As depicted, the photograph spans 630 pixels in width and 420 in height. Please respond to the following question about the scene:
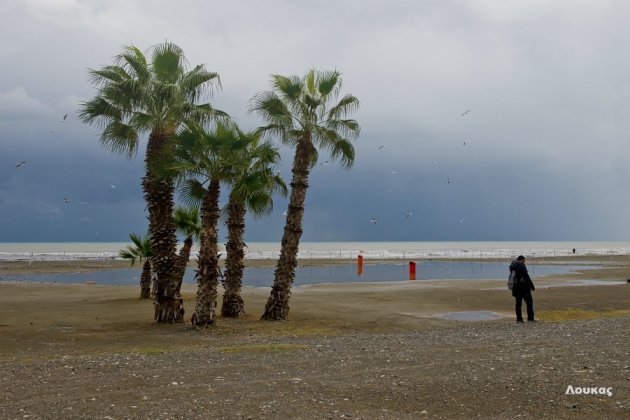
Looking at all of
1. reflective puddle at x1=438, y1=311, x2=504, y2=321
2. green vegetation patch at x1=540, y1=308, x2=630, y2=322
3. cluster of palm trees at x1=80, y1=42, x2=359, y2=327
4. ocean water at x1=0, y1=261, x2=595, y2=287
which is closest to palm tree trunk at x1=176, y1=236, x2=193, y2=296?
cluster of palm trees at x1=80, y1=42, x2=359, y2=327

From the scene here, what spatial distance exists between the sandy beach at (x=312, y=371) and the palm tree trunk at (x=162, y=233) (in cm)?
91

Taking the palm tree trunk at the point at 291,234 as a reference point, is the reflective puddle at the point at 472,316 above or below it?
below

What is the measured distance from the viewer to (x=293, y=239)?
2225 cm

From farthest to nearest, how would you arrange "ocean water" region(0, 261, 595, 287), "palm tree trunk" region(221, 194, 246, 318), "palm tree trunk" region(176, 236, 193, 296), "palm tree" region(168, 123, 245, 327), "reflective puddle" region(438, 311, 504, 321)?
"ocean water" region(0, 261, 595, 287)
"palm tree trunk" region(221, 194, 246, 318)
"reflective puddle" region(438, 311, 504, 321)
"palm tree trunk" region(176, 236, 193, 296)
"palm tree" region(168, 123, 245, 327)

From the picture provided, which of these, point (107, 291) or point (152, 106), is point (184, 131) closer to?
point (152, 106)

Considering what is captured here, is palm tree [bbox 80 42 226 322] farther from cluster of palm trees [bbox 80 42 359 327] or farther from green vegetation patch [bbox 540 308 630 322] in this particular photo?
green vegetation patch [bbox 540 308 630 322]

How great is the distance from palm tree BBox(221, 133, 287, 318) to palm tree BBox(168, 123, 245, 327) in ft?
3.44

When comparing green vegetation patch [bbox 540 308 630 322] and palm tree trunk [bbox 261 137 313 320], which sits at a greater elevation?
palm tree trunk [bbox 261 137 313 320]

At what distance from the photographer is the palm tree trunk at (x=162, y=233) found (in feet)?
68.1

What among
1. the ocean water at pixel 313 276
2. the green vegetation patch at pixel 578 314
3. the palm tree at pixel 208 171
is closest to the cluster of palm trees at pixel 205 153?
the palm tree at pixel 208 171

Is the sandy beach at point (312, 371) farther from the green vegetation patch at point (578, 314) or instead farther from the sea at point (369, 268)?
the sea at point (369, 268)

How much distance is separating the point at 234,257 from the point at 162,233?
3.08 metres

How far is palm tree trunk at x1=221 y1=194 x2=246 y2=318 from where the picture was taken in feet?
74.5

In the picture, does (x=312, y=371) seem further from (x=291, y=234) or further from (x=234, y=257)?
(x=234, y=257)
